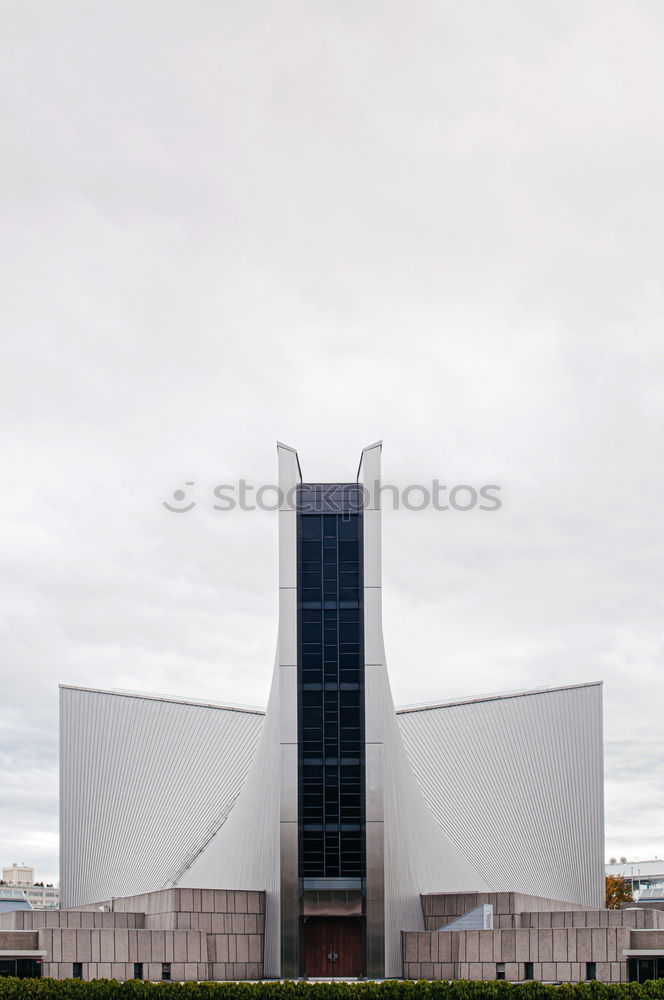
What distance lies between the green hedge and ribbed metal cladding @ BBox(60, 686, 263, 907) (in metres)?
16.6

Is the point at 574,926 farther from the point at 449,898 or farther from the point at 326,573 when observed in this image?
the point at 326,573

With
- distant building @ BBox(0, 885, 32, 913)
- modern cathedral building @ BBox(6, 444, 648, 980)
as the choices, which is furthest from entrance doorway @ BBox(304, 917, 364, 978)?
distant building @ BBox(0, 885, 32, 913)

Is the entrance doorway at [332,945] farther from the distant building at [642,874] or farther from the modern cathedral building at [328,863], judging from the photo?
the distant building at [642,874]

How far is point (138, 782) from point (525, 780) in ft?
53.7

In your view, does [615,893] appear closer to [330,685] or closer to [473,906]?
[473,906]

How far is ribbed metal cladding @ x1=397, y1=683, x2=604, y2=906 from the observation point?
1950 inches

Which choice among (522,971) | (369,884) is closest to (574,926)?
(522,971)

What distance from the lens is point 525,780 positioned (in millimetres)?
50875

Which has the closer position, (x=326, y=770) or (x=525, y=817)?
(x=326, y=770)

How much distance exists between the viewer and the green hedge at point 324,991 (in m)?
30.3

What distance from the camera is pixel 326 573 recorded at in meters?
38.8

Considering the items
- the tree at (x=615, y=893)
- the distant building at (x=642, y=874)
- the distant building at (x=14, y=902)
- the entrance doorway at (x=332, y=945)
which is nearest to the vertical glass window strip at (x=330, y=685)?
the entrance doorway at (x=332, y=945)

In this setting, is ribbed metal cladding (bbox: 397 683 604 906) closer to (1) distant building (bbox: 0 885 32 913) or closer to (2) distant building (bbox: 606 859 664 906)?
(1) distant building (bbox: 0 885 32 913)

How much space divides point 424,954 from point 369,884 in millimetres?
2548
